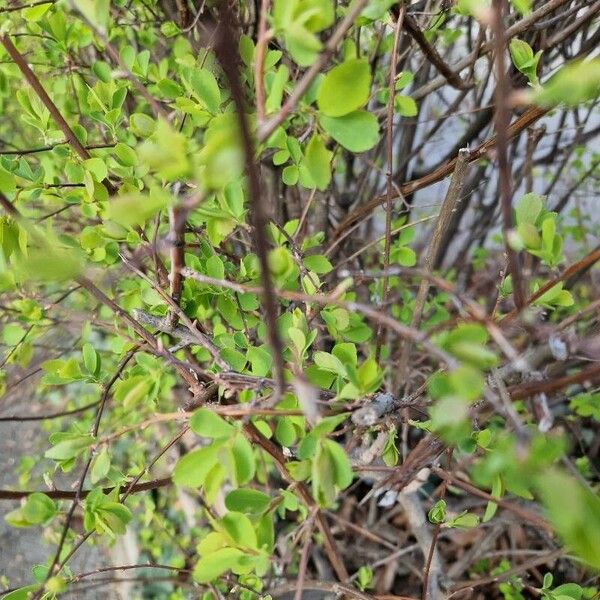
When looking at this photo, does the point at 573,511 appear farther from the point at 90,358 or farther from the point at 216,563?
the point at 90,358

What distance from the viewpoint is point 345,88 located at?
0.35 metres

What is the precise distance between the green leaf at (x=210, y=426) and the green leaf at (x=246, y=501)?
0.20ft

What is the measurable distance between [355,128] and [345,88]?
3 cm

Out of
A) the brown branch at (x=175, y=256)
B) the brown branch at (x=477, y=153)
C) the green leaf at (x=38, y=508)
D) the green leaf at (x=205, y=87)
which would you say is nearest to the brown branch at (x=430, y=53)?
the brown branch at (x=477, y=153)

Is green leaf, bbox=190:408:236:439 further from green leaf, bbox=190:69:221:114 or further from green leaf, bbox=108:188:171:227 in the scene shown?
green leaf, bbox=190:69:221:114

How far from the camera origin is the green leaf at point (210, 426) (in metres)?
0.40

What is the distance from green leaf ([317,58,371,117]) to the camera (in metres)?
0.34

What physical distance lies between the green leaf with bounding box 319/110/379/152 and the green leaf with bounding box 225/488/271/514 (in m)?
0.26

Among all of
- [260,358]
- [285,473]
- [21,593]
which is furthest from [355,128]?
[21,593]

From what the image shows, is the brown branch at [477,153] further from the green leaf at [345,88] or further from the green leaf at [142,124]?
the green leaf at [142,124]

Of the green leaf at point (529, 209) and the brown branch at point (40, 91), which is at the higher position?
the brown branch at point (40, 91)

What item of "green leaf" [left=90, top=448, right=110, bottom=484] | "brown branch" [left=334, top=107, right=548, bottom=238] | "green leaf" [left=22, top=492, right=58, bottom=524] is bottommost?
"green leaf" [left=22, top=492, right=58, bottom=524]

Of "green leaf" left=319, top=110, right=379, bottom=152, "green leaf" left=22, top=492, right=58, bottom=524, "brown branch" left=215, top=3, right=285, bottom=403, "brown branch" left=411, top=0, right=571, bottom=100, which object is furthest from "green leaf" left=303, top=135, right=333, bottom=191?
"green leaf" left=22, top=492, right=58, bottom=524

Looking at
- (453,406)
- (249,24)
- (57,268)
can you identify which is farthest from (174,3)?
(453,406)
